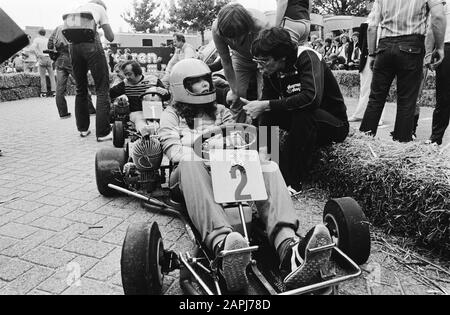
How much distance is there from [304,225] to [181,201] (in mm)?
928

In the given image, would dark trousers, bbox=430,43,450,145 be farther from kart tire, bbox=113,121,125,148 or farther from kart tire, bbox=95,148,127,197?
kart tire, bbox=113,121,125,148

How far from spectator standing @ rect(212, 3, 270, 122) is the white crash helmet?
31.9 inches

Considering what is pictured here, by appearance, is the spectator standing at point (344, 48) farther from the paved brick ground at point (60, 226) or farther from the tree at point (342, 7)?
the tree at point (342, 7)

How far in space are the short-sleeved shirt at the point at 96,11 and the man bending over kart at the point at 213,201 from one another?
2923 millimetres

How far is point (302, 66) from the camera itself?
295cm

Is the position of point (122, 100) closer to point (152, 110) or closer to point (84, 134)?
point (152, 110)

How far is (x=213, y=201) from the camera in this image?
2008 millimetres

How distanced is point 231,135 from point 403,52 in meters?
2.17

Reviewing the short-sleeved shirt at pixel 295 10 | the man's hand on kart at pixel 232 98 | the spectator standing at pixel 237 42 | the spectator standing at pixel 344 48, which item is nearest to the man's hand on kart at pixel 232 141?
the spectator standing at pixel 237 42

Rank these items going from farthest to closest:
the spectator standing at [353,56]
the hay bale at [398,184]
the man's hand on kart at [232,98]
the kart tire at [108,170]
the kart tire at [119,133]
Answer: the spectator standing at [353,56] → the kart tire at [119,133] → the man's hand on kart at [232,98] → the kart tire at [108,170] → the hay bale at [398,184]

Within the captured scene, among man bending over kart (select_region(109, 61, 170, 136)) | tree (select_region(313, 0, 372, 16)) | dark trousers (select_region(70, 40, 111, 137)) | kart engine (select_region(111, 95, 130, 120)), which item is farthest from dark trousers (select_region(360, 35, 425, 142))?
tree (select_region(313, 0, 372, 16))

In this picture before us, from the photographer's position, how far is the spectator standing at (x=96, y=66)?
16.1 feet

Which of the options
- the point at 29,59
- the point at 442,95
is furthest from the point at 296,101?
the point at 29,59
